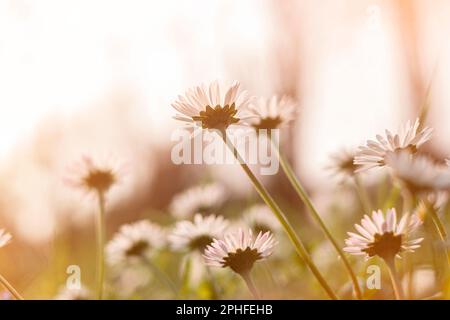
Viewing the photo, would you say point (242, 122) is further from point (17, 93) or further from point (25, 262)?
point (25, 262)

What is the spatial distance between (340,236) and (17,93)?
0.61m

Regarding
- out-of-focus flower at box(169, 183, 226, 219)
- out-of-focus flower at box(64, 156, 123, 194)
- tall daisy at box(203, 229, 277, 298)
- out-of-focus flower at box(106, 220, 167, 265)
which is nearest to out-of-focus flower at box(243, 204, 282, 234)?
out-of-focus flower at box(169, 183, 226, 219)

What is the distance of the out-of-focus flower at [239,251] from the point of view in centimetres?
47

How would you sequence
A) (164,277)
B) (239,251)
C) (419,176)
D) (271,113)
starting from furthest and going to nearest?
(164,277), (271,113), (239,251), (419,176)

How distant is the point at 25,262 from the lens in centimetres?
131

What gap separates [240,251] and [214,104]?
0.12 m

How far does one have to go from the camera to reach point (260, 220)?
3.08 feet

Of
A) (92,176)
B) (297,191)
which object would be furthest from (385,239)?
(92,176)

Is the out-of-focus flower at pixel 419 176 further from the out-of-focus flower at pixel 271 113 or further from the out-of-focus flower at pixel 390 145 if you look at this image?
the out-of-focus flower at pixel 271 113

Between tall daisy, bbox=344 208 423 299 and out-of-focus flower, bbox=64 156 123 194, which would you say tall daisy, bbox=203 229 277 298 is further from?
out-of-focus flower, bbox=64 156 123 194

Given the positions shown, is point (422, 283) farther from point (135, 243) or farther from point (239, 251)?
point (135, 243)

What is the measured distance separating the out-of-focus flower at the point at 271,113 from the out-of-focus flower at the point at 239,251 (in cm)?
15
